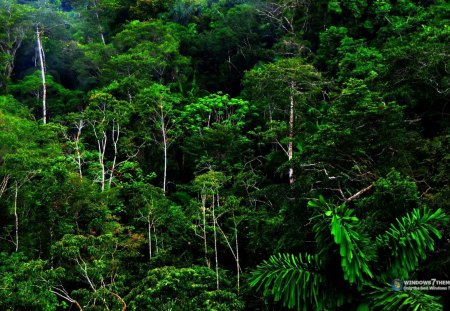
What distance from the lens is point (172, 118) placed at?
2359cm

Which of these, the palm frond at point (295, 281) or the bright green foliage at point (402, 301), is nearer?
the bright green foliage at point (402, 301)

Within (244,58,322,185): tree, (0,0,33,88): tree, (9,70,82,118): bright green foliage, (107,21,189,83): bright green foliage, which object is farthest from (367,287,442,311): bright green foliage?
(0,0,33,88): tree

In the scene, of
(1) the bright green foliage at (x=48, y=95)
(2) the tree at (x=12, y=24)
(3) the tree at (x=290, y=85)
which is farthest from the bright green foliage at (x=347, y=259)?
(2) the tree at (x=12, y=24)

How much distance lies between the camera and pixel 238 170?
65.8 ft

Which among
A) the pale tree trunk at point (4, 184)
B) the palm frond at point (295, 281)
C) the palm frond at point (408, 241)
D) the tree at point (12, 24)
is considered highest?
the tree at point (12, 24)

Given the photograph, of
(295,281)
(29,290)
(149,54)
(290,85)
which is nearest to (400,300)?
(295,281)

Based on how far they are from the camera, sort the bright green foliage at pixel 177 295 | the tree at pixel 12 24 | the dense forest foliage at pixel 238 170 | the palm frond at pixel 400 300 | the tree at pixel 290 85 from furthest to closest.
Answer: the tree at pixel 12 24, the tree at pixel 290 85, the bright green foliage at pixel 177 295, the dense forest foliage at pixel 238 170, the palm frond at pixel 400 300

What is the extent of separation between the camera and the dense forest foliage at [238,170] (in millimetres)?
1856

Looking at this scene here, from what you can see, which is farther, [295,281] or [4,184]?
[4,184]

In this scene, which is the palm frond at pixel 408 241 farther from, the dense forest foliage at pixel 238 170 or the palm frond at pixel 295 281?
the palm frond at pixel 295 281

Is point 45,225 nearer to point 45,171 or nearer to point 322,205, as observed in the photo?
point 45,171

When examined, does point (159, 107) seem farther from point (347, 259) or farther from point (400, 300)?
point (400, 300)

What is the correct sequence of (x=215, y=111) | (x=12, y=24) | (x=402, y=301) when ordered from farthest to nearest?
(x=12, y=24)
(x=215, y=111)
(x=402, y=301)

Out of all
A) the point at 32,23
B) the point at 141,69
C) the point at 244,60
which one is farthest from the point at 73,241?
the point at 32,23
